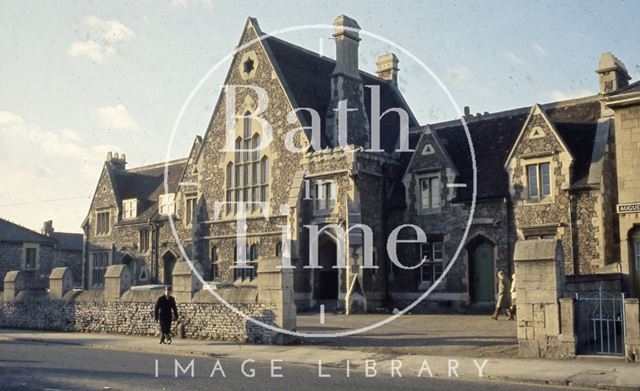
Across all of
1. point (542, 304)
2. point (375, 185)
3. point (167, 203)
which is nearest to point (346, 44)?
point (375, 185)

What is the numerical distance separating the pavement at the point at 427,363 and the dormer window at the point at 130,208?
22.3 m

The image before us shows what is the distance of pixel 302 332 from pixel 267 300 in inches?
84.7

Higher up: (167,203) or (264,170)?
(264,170)

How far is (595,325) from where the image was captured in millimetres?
17562

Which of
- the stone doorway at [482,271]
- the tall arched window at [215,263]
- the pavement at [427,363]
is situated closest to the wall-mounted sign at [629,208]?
the stone doorway at [482,271]

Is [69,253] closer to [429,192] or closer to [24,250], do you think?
[24,250]

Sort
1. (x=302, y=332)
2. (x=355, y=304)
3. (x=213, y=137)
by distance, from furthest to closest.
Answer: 1. (x=213, y=137)
2. (x=355, y=304)
3. (x=302, y=332)

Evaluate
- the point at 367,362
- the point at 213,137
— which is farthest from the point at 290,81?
the point at 367,362

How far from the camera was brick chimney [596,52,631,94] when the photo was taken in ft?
91.3

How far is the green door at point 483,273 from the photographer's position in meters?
28.6

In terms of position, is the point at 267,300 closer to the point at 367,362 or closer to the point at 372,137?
the point at 367,362

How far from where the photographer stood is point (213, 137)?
36750mm

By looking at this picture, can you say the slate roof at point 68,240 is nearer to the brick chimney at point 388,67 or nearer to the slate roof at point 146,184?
the slate roof at point 146,184

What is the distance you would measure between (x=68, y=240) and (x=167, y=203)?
28030 mm
